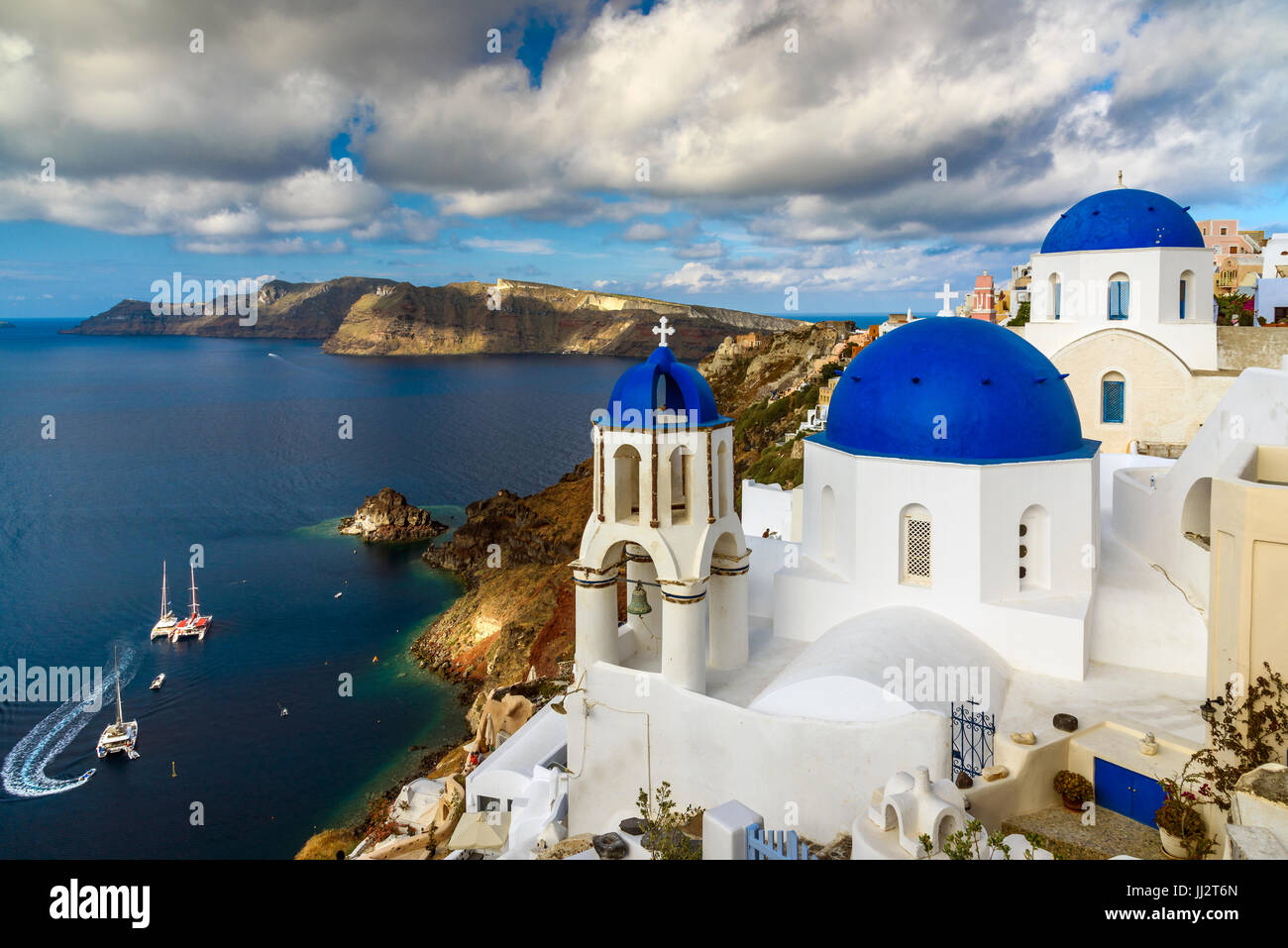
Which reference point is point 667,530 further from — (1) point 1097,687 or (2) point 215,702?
(2) point 215,702

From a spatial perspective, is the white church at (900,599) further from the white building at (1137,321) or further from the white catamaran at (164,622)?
the white catamaran at (164,622)

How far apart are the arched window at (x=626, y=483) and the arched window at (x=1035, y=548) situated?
6.50 metres

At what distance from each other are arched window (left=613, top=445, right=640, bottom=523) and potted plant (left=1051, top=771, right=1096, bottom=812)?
709cm

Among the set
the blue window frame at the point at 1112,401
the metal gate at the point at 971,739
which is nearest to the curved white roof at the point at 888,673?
the metal gate at the point at 971,739

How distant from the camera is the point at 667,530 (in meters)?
13.3

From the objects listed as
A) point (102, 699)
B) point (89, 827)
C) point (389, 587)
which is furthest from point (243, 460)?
point (89, 827)

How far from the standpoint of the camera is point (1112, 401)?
997 inches

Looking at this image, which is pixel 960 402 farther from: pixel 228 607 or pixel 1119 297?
pixel 228 607

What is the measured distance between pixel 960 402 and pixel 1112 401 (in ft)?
46.0

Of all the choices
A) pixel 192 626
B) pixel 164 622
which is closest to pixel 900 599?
pixel 192 626

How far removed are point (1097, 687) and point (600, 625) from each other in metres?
7.84

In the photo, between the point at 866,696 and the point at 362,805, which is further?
the point at 362,805
